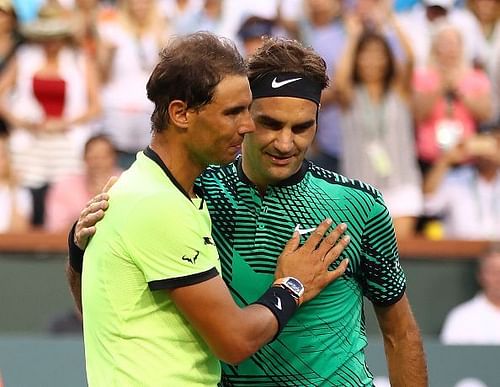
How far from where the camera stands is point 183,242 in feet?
10.3

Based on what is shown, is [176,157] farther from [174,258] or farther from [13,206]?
[13,206]

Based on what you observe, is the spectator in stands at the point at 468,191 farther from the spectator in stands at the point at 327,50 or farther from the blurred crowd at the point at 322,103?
the spectator in stands at the point at 327,50

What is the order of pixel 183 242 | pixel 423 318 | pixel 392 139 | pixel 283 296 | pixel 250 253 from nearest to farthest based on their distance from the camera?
pixel 183 242 → pixel 283 296 → pixel 250 253 → pixel 423 318 → pixel 392 139

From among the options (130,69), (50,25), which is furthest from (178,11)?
(50,25)

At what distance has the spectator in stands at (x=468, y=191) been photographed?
7.51 metres

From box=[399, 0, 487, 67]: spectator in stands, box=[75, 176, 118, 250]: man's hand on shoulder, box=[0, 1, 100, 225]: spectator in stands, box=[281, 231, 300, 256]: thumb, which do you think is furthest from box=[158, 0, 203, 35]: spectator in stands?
box=[75, 176, 118, 250]: man's hand on shoulder

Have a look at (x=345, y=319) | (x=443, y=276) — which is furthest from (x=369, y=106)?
(x=345, y=319)

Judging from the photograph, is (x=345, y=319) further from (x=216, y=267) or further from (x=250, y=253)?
(x=216, y=267)

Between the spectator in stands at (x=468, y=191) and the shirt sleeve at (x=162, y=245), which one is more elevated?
the shirt sleeve at (x=162, y=245)

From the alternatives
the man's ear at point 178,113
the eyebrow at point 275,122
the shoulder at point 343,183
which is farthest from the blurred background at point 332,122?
the man's ear at point 178,113

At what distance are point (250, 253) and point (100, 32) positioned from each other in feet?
15.1

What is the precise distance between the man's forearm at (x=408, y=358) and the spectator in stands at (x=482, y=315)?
2.98 metres

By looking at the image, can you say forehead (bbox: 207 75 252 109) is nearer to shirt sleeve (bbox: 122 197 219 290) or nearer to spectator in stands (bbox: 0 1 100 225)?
shirt sleeve (bbox: 122 197 219 290)

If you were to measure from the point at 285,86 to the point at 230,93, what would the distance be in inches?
17.5
